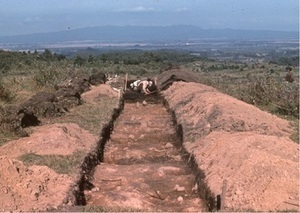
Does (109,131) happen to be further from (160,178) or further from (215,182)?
(215,182)

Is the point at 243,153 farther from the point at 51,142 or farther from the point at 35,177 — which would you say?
the point at 51,142

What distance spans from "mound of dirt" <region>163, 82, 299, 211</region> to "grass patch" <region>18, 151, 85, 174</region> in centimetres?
236

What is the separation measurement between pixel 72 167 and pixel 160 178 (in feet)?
5.72

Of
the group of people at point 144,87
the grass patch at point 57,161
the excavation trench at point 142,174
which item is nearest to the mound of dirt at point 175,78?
the group of people at point 144,87

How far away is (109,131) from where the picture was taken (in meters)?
14.5

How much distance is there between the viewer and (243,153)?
357 inches

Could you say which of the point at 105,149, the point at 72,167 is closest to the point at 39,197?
the point at 72,167

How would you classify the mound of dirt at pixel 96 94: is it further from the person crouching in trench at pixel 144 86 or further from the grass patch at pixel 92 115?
the person crouching in trench at pixel 144 86

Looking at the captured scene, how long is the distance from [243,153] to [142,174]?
86.4 inches

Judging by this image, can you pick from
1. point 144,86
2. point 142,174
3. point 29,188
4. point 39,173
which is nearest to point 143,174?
point 142,174

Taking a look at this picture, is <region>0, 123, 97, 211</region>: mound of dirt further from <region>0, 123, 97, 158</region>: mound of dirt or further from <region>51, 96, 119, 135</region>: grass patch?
<region>51, 96, 119, 135</region>: grass patch

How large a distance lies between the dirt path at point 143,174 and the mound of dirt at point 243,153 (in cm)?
48

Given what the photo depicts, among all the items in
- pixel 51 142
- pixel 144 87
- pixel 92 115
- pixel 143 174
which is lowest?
pixel 144 87

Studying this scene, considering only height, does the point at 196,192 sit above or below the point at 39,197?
below
